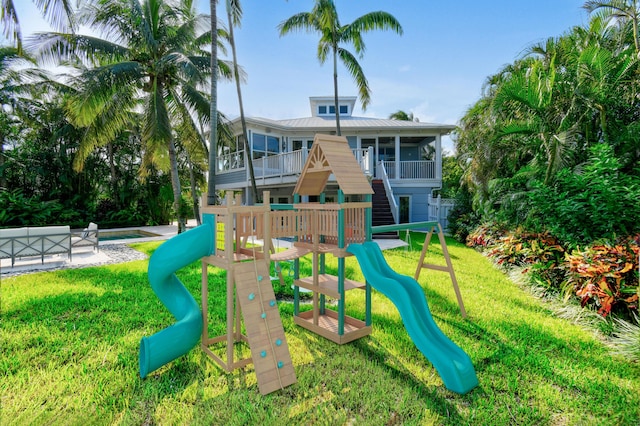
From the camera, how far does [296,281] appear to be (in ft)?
18.1

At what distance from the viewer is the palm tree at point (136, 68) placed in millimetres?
11977

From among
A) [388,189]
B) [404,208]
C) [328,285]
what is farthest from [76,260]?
[404,208]

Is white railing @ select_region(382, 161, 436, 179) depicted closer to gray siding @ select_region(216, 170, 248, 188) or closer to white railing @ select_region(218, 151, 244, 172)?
gray siding @ select_region(216, 170, 248, 188)

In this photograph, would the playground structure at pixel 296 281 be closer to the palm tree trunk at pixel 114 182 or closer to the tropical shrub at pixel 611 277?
the tropical shrub at pixel 611 277

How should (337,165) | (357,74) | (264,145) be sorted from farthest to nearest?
(264,145)
(357,74)
(337,165)

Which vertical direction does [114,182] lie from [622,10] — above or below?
below

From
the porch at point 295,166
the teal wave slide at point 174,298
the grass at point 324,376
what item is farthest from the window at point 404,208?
the teal wave slide at point 174,298

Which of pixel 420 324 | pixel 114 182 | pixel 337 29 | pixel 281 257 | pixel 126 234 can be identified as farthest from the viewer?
pixel 114 182

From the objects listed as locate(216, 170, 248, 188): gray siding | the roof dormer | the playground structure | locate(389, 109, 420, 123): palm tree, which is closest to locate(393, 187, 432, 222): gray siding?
the roof dormer

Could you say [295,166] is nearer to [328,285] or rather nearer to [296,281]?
[296,281]

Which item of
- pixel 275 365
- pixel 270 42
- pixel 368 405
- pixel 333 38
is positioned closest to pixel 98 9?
pixel 270 42

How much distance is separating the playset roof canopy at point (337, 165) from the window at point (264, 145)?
13279 millimetres

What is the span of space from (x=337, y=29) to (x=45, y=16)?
1073cm

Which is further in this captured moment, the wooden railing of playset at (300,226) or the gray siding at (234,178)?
the gray siding at (234,178)
